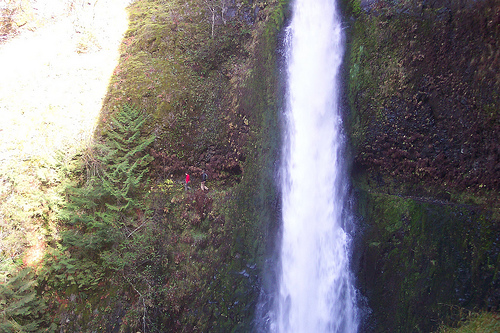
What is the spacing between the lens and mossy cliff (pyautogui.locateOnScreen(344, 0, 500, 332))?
20.0ft

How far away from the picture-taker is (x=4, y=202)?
7078 mm

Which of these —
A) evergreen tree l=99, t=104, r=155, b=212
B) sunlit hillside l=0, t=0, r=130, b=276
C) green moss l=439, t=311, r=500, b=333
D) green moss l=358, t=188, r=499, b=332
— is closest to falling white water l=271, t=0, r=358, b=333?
green moss l=358, t=188, r=499, b=332

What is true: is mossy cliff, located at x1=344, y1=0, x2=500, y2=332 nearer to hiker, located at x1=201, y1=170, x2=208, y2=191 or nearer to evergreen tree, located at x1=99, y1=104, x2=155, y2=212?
hiker, located at x1=201, y1=170, x2=208, y2=191

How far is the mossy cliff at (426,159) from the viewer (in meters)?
6.10

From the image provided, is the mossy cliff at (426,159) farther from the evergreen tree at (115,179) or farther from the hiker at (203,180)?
the evergreen tree at (115,179)

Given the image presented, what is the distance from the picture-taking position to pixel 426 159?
7051 mm

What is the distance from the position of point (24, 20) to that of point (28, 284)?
32.1 ft

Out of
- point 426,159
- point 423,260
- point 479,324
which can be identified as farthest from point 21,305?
point 426,159

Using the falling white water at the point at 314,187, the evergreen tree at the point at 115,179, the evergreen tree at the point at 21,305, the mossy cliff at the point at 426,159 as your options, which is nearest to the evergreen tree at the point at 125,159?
the evergreen tree at the point at 115,179

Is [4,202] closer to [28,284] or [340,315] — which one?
[28,284]

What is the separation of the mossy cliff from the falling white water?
512 mm

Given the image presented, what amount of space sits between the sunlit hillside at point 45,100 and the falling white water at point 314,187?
19.9 feet

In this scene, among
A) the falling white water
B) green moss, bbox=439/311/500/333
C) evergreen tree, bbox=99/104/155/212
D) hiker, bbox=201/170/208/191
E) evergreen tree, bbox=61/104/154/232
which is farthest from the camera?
hiker, bbox=201/170/208/191

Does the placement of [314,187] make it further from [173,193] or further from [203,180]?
[173,193]
